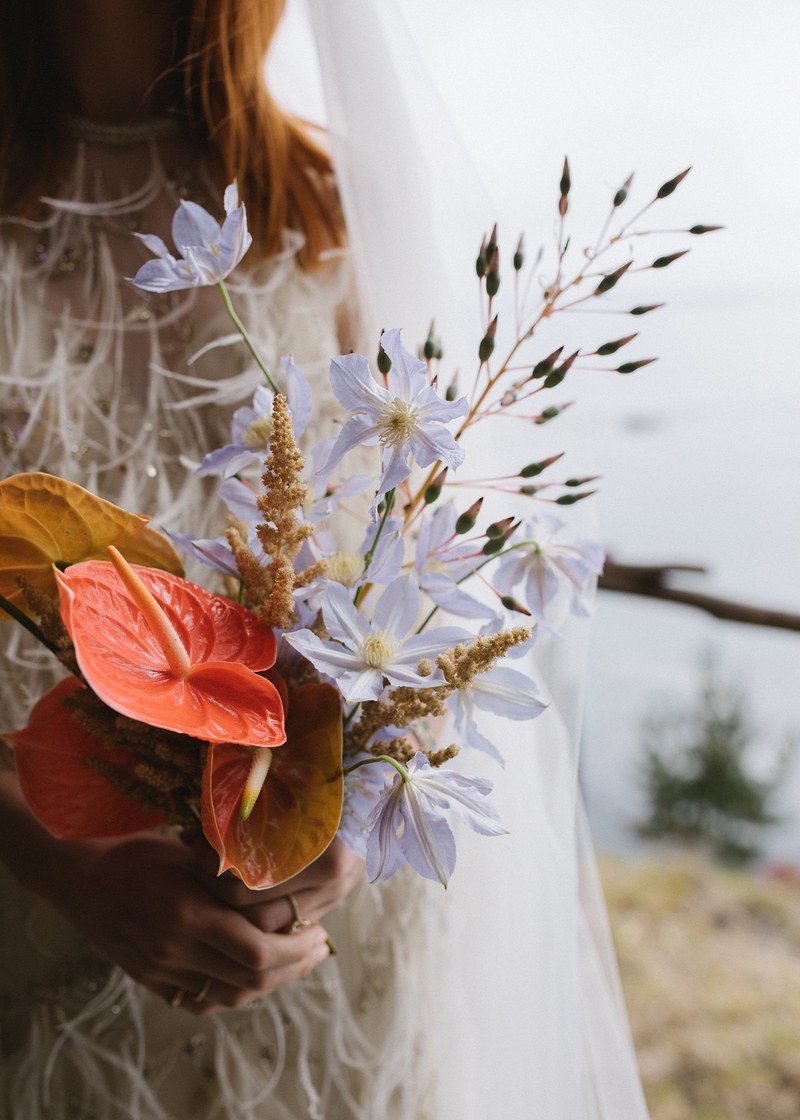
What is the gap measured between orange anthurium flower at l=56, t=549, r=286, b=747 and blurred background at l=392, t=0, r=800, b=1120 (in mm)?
262

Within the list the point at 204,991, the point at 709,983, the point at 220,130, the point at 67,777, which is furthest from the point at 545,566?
the point at 709,983

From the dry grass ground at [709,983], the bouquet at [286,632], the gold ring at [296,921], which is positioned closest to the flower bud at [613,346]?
the bouquet at [286,632]

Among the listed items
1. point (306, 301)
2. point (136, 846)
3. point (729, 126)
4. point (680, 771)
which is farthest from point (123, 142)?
point (680, 771)

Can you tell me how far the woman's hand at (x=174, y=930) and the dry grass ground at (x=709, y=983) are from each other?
1.52 m

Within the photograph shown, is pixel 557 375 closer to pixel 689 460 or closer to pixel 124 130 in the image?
pixel 124 130

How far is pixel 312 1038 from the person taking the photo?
Answer: 665 mm

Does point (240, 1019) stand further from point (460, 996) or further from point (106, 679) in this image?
point (106, 679)

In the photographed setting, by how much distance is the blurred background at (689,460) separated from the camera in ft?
2.42

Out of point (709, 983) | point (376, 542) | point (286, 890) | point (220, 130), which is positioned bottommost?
point (709, 983)

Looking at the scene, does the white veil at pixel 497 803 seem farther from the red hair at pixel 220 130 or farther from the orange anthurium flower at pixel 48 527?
the orange anthurium flower at pixel 48 527

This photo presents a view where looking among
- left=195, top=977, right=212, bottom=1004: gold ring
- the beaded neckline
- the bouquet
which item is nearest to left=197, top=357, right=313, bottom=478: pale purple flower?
the bouquet

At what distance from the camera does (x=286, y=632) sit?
0.36m

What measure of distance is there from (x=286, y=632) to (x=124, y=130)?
632 millimetres

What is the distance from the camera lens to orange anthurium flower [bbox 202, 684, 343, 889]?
0.34m
